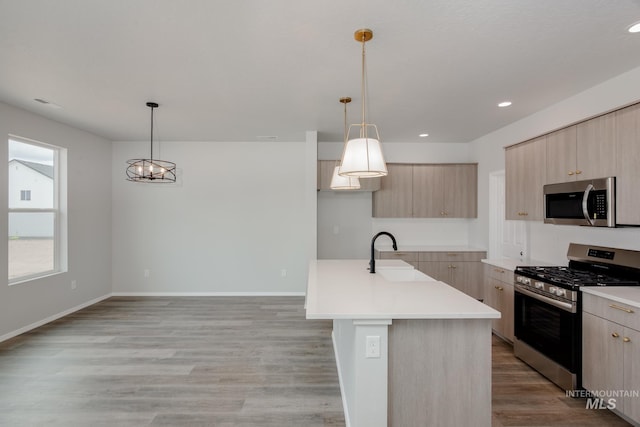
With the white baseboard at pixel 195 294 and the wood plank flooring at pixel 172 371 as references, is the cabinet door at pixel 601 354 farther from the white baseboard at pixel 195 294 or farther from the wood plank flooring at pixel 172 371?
the white baseboard at pixel 195 294

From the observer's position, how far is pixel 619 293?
2182 mm

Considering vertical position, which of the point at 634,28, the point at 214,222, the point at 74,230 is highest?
the point at 634,28

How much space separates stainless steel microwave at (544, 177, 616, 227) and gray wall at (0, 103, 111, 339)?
572 cm

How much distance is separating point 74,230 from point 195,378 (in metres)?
3.20

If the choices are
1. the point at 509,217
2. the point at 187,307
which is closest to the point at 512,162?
the point at 509,217

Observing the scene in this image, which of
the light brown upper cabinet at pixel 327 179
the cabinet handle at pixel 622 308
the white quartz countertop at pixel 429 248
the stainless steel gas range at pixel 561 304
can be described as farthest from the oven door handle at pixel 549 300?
Result: the light brown upper cabinet at pixel 327 179

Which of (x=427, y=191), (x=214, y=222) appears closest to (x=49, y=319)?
(x=214, y=222)

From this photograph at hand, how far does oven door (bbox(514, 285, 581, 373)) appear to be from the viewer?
2.41 meters

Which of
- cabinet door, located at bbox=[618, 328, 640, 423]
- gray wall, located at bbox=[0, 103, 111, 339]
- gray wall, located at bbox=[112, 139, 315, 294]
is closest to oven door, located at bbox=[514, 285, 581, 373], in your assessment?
cabinet door, located at bbox=[618, 328, 640, 423]

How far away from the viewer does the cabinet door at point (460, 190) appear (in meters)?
5.14

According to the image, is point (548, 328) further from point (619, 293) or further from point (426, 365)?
→ point (426, 365)

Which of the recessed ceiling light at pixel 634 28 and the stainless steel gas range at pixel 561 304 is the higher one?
the recessed ceiling light at pixel 634 28

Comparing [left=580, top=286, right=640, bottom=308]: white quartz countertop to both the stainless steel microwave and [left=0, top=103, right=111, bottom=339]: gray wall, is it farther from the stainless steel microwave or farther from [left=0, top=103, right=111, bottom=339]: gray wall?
[left=0, top=103, right=111, bottom=339]: gray wall

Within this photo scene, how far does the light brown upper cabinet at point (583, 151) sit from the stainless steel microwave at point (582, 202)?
0.08 metres
